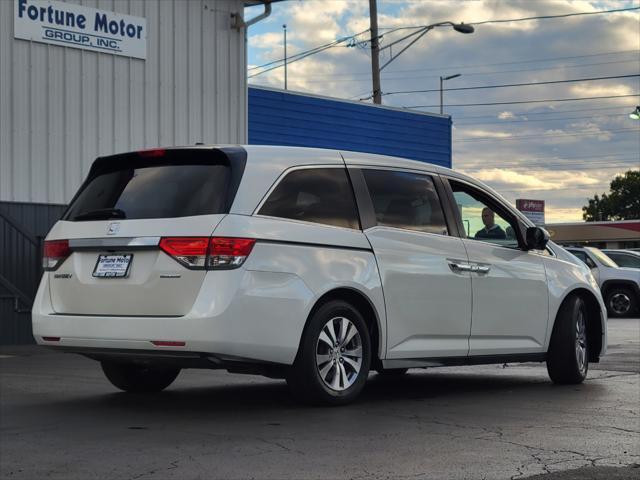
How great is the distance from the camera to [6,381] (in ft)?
32.6

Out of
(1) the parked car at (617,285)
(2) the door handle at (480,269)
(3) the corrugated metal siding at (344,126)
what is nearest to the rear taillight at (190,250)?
(2) the door handle at (480,269)

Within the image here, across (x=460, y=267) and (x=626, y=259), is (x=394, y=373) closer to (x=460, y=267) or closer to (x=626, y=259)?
(x=460, y=267)

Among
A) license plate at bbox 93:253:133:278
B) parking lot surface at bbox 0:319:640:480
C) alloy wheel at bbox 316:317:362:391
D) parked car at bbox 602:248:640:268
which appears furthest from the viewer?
parked car at bbox 602:248:640:268

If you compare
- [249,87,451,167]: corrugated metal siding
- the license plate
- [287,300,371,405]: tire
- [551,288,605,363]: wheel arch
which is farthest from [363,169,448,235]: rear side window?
[249,87,451,167]: corrugated metal siding

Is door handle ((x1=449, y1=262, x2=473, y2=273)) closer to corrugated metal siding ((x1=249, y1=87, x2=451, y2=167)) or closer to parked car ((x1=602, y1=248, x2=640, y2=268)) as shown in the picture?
corrugated metal siding ((x1=249, y1=87, x2=451, y2=167))

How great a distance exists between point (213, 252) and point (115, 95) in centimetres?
1139

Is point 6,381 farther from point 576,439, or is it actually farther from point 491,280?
point 576,439

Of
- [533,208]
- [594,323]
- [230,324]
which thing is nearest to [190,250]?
[230,324]

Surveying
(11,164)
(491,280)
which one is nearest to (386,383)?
(491,280)

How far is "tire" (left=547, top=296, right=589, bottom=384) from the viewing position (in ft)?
31.3

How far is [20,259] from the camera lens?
16469mm

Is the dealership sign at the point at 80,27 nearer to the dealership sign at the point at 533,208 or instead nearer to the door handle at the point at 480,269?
the door handle at the point at 480,269

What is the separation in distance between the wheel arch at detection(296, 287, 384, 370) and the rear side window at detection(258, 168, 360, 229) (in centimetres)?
50

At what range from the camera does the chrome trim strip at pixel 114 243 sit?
7.24 m
